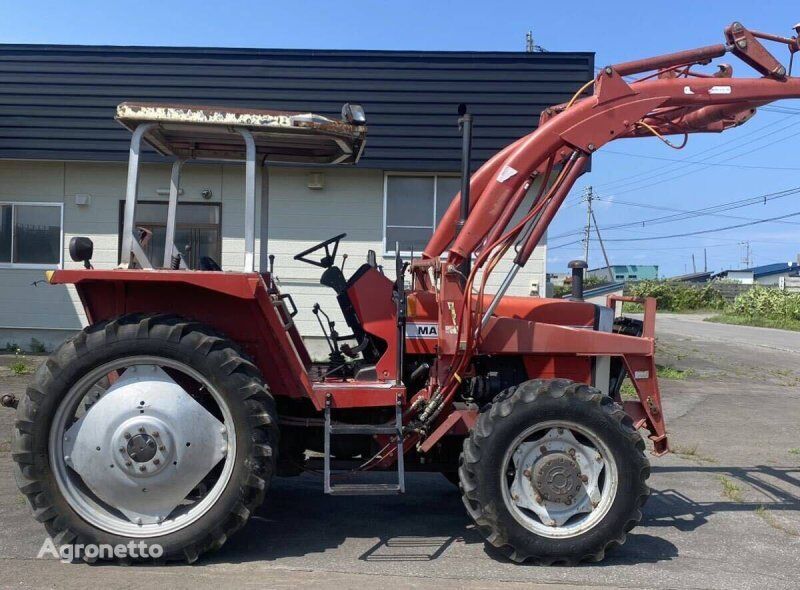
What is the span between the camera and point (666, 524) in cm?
520

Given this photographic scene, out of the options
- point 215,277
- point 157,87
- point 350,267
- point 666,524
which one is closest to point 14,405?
point 215,277

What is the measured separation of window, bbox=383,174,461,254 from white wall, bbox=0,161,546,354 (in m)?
0.16

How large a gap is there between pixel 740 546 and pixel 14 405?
463 cm

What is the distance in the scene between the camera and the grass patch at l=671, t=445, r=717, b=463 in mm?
7344

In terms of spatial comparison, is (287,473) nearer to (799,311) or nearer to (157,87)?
(157,87)

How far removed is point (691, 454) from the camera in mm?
7543

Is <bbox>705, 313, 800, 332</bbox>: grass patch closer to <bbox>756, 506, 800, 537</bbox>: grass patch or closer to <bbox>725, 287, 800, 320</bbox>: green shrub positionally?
<bbox>725, 287, 800, 320</bbox>: green shrub

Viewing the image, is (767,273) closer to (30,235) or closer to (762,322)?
(762,322)

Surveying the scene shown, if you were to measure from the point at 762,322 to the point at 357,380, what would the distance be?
32462mm

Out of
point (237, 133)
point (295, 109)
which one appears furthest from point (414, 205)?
point (237, 133)

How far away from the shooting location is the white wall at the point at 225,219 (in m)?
12.0

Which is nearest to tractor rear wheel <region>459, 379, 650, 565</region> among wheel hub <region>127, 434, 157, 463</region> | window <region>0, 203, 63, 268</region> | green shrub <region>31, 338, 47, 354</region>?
wheel hub <region>127, 434, 157, 463</region>

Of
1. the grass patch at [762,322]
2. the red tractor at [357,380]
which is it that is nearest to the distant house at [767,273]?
the grass patch at [762,322]

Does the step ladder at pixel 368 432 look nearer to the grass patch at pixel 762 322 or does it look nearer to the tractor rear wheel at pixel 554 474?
the tractor rear wheel at pixel 554 474
